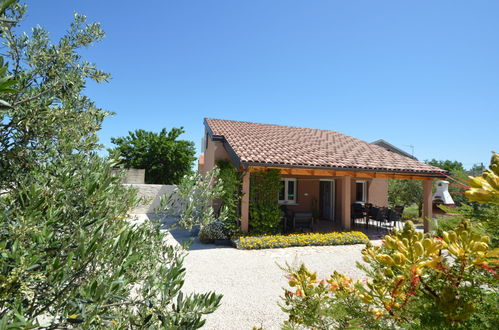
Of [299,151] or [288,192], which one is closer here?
[299,151]

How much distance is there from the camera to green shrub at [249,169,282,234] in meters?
11.0

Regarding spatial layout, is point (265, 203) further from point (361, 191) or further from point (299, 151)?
point (361, 191)

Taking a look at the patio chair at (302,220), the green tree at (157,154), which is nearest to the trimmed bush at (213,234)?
the patio chair at (302,220)

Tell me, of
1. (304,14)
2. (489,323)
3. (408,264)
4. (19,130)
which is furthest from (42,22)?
(304,14)

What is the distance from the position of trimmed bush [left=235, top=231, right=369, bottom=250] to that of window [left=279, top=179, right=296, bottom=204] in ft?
17.6

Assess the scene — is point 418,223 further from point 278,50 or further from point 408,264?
point 408,264

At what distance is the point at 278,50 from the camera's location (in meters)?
11.5

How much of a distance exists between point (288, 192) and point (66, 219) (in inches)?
597

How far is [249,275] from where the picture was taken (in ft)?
23.0

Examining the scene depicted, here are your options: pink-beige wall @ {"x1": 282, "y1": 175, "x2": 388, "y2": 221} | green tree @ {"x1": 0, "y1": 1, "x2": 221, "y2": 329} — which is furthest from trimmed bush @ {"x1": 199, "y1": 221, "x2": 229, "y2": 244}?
green tree @ {"x1": 0, "y1": 1, "x2": 221, "y2": 329}

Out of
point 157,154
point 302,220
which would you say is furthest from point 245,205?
point 157,154

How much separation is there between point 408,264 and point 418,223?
20.8 m

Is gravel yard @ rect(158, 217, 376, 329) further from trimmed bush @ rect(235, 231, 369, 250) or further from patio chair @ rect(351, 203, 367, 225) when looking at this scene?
patio chair @ rect(351, 203, 367, 225)

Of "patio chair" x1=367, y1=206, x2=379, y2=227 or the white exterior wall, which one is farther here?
the white exterior wall
